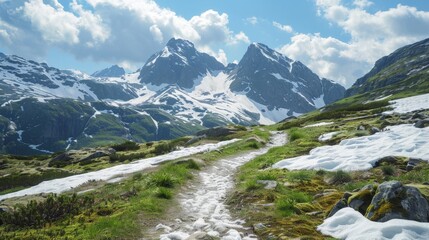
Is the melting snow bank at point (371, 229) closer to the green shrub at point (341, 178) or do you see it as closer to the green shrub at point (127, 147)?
the green shrub at point (341, 178)

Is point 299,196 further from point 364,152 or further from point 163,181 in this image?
point 364,152

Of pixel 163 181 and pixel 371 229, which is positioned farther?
pixel 163 181

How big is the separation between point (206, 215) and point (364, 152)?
12.9 metres

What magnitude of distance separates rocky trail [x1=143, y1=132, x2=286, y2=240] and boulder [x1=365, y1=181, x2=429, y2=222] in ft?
12.2

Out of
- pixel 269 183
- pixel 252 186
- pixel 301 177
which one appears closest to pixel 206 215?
pixel 252 186

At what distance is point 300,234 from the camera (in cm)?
1023

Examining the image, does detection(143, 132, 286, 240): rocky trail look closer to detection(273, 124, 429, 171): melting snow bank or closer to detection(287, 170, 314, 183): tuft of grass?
detection(287, 170, 314, 183): tuft of grass

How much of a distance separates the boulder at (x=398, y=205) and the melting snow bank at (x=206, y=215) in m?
Answer: 3.77

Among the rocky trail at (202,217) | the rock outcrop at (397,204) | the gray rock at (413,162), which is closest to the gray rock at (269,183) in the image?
the rocky trail at (202,217)

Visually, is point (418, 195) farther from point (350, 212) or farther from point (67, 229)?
point (67, 229)

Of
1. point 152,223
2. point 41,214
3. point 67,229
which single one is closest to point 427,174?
point 152,223

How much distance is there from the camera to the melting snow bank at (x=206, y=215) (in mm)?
10930

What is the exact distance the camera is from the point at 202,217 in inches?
518

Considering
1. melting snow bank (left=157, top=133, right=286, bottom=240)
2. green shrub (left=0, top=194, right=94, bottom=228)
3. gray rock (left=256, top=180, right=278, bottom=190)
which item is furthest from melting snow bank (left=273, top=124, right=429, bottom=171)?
green shrub (left=0, top=194, right=94, bottom=228)
